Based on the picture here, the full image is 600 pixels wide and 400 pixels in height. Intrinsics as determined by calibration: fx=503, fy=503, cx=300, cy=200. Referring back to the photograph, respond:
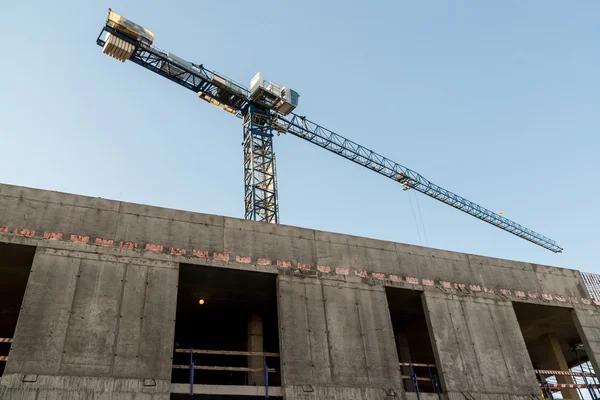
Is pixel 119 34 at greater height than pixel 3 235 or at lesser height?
greater

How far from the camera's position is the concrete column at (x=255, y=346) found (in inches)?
725

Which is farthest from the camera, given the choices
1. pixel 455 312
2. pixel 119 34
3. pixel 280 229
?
pixel 119 34

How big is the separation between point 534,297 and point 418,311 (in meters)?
5.11

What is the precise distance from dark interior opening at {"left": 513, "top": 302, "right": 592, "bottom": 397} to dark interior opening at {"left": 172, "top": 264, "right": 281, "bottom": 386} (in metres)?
10.9

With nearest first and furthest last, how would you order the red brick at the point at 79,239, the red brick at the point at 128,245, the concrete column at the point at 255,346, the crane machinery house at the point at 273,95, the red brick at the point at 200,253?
the red brick at the point at 79,239, the red brick at the point at 128,245, the red brick at the point at 200,253, the concrete column at the point at 255,346, the crane machinery house at the point at 273,95

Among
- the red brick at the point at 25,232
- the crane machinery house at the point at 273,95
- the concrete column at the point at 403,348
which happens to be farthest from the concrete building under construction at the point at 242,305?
the crane machinery house at the point at 273,95

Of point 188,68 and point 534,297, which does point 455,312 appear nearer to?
point 534,297

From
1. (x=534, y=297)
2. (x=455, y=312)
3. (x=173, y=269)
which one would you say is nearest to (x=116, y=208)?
(x=173, y=269)

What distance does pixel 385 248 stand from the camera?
19.4 metres

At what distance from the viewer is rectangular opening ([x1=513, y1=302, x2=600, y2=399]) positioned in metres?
21.7

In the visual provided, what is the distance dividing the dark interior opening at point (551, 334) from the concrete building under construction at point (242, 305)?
231mm

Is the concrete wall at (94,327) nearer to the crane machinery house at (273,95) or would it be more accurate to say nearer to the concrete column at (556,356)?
the concrete column at (556,356)

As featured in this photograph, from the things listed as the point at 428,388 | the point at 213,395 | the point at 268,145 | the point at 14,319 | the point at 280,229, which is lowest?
the point at 213,395

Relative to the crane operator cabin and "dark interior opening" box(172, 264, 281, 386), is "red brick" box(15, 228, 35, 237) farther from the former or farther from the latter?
"dark interior opening" box(172, 264, 281, 386)
